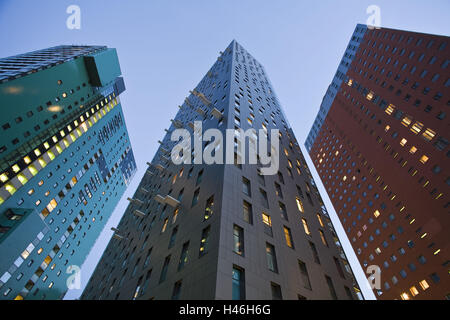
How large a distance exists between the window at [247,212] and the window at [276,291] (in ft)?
13.9

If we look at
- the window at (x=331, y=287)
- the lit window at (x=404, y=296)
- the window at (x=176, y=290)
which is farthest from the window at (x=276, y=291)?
the lit window at (x=404, y=296)

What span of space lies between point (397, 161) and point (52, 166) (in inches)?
2860

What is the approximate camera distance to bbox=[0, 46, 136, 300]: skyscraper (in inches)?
1474

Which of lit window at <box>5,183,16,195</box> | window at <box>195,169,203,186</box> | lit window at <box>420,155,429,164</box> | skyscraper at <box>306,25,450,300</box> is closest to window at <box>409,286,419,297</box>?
skyscraper at <box>306,25,450,300</box>

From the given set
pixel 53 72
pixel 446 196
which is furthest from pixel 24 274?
pixel 446 196

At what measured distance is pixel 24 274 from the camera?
39188 millimetres

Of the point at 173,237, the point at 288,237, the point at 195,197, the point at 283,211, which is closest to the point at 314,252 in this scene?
the point at 288,237

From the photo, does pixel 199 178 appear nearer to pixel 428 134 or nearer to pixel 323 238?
pixel 323 238

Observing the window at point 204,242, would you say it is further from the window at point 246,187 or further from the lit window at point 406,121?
the lit window at point 406,121

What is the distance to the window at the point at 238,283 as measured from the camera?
11.3 meters

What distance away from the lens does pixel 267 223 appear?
57.1 feet

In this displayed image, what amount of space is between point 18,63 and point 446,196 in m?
86.3
